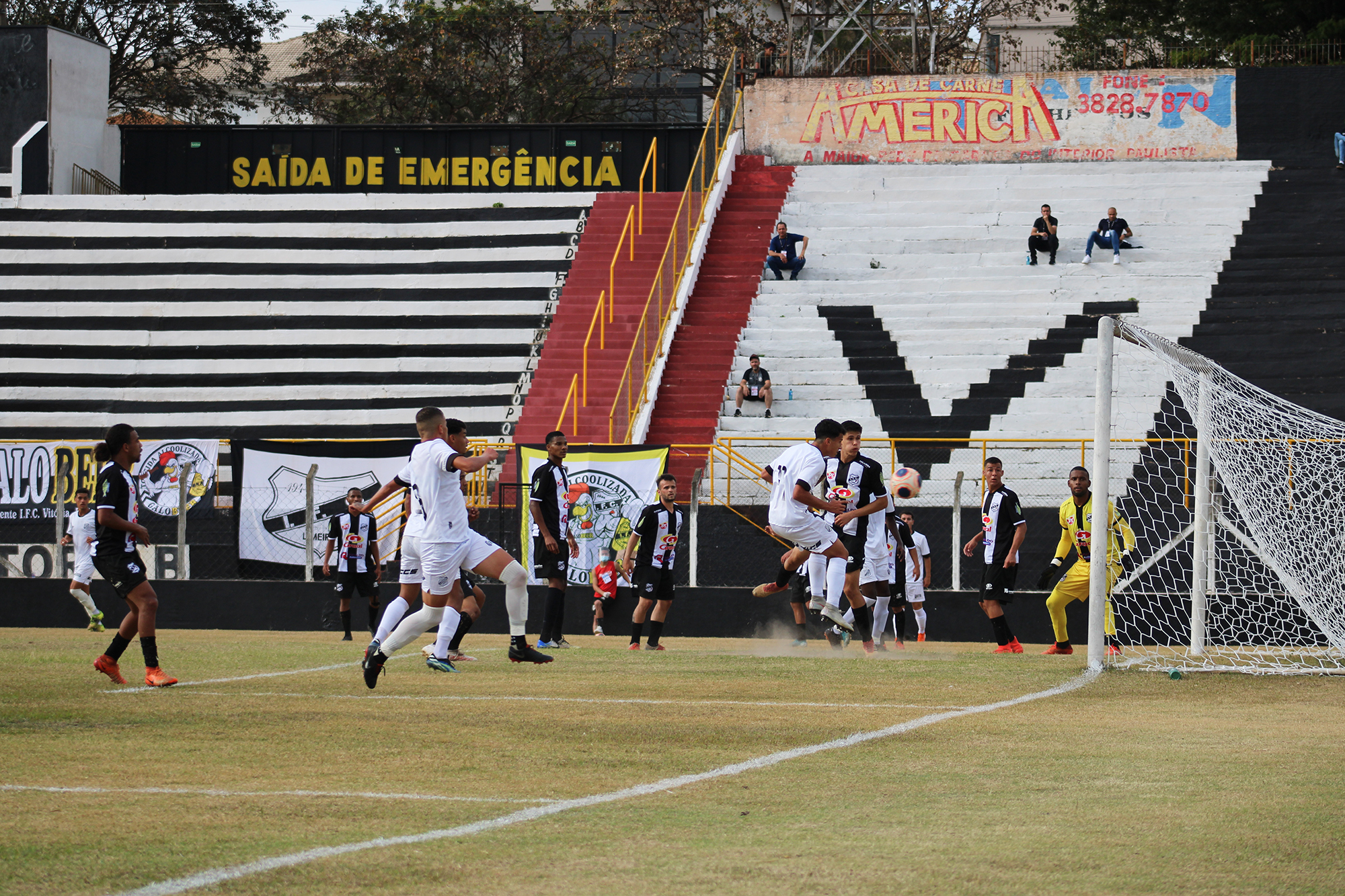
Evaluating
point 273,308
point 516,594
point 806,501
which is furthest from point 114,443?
point 273,308

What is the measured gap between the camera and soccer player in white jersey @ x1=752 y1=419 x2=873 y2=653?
1388 centimetres

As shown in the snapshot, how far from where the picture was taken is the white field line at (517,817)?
4.77 meters

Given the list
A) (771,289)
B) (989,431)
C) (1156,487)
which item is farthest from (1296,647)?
(771,289)

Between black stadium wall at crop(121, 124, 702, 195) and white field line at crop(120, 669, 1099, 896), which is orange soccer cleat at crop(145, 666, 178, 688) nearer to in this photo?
white field line at crop(120, 669, 1099, 896)

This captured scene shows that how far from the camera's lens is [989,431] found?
81.2 ft

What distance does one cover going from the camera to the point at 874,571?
1614 centimetres

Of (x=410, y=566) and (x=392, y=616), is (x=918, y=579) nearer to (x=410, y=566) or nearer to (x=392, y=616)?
(x=410, y=566)

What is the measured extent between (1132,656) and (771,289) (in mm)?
15851

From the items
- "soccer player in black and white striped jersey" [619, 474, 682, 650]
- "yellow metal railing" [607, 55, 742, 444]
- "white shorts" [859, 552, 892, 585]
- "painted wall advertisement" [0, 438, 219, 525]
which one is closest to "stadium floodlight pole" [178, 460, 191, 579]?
"painted wall advertisement" [0, 438, 219, 525]

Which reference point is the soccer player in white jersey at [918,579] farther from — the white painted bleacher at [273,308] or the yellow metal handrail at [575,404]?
the white painted bleacher at [273,308]

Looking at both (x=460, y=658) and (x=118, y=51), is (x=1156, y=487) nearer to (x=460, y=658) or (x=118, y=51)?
(x=460, y=658)

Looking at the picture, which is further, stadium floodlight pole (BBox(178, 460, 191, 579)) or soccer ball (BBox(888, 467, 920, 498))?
stadium floodlight pole (BBox(178, 460, 191, 579))

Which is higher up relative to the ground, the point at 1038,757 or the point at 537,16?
the point at 537,16

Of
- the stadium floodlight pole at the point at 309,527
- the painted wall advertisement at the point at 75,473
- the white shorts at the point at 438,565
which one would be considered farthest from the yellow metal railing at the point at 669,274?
the white shorts at the point at 438,565
